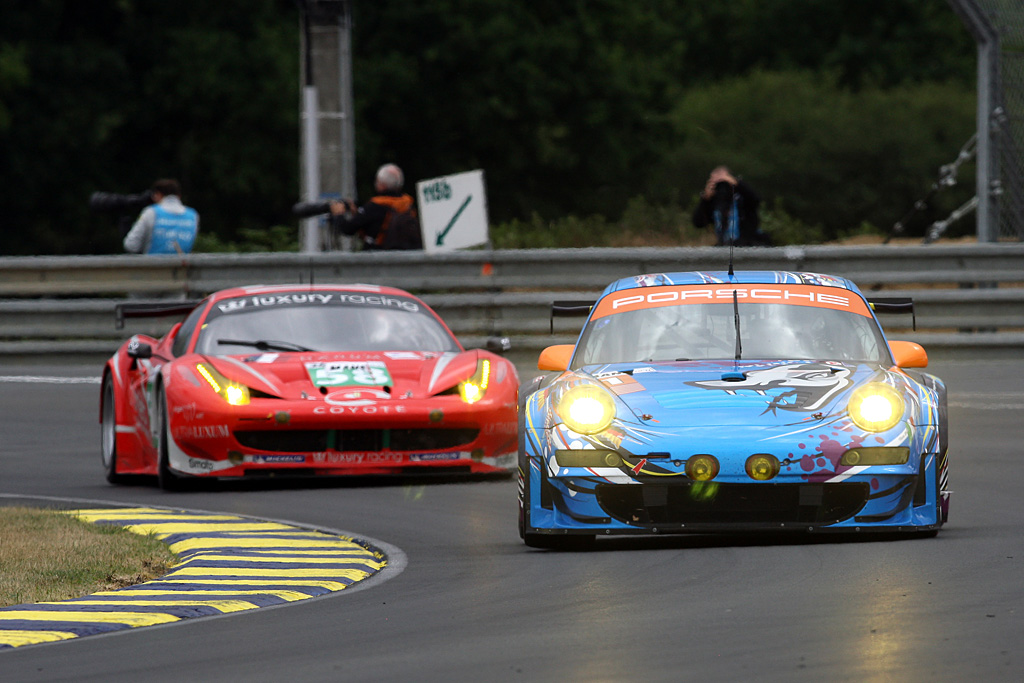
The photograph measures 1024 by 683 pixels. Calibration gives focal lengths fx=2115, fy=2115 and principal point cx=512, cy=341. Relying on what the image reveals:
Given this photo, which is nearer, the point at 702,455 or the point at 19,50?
the point at 702,455

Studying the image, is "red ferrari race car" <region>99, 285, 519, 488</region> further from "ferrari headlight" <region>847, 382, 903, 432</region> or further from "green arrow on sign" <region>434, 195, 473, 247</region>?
"green arrow on sign" <region>434, 195, 473, 247</region>

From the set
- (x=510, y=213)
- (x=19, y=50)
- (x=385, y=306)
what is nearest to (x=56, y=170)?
(x=19, y=50)

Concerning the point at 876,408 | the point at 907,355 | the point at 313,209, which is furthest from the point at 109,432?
the point at 313,209

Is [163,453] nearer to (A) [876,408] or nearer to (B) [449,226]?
(A) [876,408]

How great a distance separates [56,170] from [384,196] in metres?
27.1

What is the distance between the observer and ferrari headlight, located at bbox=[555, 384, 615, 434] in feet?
27.9

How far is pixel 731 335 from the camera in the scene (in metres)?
9.37

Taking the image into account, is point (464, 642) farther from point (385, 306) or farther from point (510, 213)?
point (510, 213)

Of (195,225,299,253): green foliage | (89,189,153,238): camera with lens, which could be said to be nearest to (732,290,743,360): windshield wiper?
(89,189,153,238): camera with lens

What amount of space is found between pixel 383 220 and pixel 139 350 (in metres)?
7.00

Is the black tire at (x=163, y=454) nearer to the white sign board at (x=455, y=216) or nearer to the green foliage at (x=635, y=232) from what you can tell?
the white sign board at (x=455, y=216)

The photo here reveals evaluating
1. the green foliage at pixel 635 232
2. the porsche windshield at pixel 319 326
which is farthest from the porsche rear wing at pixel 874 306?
the green foliage at pixel 635 232

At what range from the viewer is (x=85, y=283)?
65.3ft

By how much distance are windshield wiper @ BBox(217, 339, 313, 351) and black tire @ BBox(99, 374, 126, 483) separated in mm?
872
